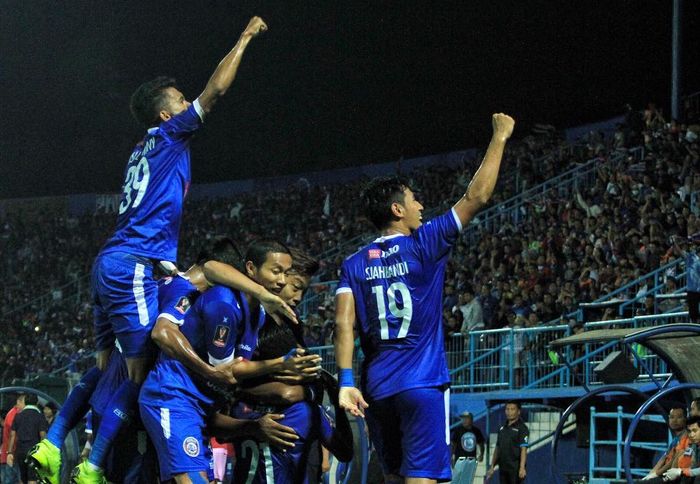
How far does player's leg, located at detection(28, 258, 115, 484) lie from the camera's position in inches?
260

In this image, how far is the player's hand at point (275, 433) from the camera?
5812mm

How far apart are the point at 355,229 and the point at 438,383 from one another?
72.2ft

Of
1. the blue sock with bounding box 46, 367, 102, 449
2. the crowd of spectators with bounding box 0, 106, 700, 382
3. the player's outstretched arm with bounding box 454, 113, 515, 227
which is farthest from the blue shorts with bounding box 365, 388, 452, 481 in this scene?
the crowd of spectators with bounding box 0, 106, 700, 382

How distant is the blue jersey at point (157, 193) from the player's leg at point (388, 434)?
1604 mm

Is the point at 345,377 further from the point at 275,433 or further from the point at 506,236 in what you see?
the point at 506,236

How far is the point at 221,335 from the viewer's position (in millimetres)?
5820

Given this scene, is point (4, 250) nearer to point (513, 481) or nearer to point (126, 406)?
point (513, 481)

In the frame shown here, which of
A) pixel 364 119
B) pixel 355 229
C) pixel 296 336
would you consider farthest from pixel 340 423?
pixel 364 119

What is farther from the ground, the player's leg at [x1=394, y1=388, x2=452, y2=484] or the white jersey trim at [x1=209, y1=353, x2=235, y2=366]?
the white jersey trim at [x1=209, y1=353, x2=235, y2=366]

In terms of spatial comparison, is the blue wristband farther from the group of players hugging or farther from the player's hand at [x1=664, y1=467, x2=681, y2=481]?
the player's hand at [x1=664, y1=467, x2=681, y2=481]

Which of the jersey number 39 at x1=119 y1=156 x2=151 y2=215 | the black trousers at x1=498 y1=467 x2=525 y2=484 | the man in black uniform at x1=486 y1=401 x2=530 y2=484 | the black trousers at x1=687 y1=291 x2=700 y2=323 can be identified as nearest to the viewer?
the jersey number 39 at x1=119 y1=156 x2=151 y2=215

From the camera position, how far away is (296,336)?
247 inches

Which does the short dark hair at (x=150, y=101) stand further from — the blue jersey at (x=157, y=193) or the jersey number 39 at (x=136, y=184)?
the jersey number 39 at (x=136, y=184)

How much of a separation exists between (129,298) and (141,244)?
1.12ft
